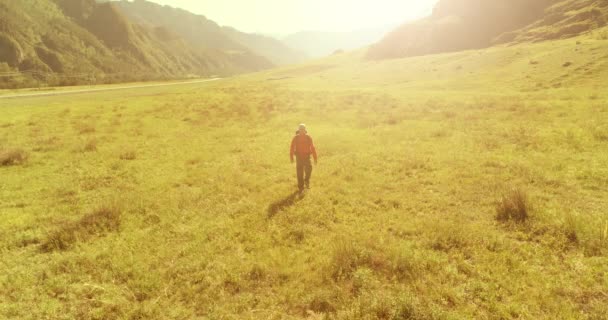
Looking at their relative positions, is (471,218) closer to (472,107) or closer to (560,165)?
(560,165)

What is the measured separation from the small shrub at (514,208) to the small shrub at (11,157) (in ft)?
75.2

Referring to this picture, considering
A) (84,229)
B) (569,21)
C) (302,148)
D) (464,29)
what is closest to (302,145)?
(302,148)

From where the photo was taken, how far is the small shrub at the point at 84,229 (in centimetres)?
916

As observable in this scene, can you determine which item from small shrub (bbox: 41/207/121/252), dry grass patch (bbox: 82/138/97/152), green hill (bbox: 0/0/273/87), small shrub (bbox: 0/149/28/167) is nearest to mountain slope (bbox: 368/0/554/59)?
green hill (bbox: 0/0/273/87)

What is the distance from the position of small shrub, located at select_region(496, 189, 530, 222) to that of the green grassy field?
0.18ft

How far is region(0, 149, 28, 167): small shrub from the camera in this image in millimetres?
17141

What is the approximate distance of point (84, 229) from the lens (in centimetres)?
972

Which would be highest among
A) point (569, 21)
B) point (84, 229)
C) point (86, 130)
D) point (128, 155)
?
point (569, 21)

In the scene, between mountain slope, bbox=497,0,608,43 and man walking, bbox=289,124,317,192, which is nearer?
man walking, bbox=289,124,317,192

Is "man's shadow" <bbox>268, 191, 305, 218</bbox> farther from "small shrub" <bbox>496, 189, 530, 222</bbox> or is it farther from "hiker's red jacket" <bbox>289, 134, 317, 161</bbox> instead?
"small shrub" <bbox>496, 189, 530, 222</bbox>

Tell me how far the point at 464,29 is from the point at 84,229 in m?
133

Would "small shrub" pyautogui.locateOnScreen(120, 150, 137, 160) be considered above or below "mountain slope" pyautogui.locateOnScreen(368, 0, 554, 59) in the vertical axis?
below

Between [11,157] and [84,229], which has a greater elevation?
[11,157]

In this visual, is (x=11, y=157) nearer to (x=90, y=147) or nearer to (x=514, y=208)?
(x=90, y=147)
